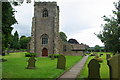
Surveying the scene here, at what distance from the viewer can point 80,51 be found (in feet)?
200

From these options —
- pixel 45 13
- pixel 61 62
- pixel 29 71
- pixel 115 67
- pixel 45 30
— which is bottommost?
pixel 29 71

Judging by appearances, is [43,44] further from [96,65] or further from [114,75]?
[114,75]

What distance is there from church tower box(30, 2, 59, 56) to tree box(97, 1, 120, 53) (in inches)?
1212

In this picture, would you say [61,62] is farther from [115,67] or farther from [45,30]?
[45,30]

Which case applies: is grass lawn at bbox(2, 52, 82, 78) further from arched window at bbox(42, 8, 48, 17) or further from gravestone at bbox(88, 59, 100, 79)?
arched window at bbox(42, 8, 48, 17)

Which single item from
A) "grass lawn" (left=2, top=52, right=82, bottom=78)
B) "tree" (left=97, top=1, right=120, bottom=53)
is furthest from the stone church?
"tree" (left=97, top=1, right=120, bottom=53)

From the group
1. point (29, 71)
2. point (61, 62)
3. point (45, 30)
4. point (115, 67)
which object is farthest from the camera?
point (45, 30)

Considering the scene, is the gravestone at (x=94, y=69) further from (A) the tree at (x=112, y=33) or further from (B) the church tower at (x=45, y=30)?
(B) the church tower at (x=45, y=30)

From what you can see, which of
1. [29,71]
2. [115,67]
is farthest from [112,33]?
[29,71]

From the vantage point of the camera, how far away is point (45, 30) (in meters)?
45.2

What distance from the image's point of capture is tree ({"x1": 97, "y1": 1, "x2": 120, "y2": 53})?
41.1 ft

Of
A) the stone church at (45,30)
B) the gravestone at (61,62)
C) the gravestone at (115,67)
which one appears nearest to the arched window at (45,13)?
the stone church at (45,30)

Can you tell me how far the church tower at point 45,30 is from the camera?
146ft

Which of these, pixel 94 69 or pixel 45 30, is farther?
pixel 45 30
